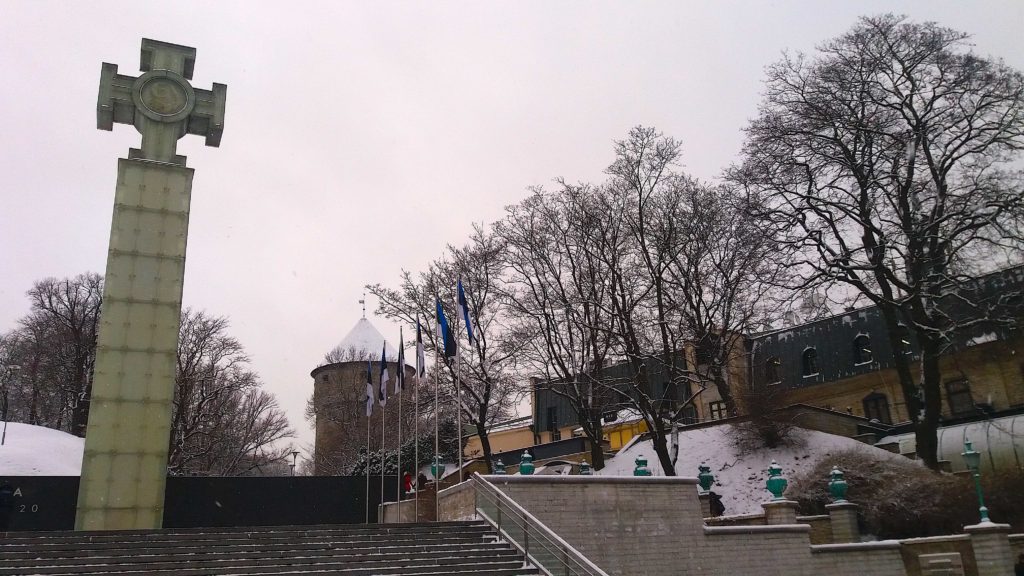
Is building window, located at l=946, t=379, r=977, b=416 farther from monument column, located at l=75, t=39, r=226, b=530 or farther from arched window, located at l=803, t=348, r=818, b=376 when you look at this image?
monument column, located at l=75, t=39, r=226, b=530

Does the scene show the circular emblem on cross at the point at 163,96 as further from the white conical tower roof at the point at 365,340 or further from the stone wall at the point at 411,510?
the white conical tower roof at the point at 365,340

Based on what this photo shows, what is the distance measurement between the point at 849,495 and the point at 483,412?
1273 centimetres

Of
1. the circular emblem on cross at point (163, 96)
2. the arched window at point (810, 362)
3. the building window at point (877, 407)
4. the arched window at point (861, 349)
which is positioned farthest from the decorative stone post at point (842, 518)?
the arched window at point (810, 362)

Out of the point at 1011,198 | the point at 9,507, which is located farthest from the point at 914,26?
the point at 9,507

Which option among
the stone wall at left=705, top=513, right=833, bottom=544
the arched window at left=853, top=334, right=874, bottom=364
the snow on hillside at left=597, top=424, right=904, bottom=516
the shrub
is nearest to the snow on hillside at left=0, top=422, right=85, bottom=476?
the snow on hillside at left=597, top=424, right=904, bottom=516

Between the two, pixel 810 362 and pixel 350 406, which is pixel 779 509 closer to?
pixel 810 362

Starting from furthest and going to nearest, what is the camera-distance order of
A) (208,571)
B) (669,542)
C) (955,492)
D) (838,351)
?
(838,351)
(955,492)
(669,542)
(208,571)

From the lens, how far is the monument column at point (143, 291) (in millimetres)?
16875

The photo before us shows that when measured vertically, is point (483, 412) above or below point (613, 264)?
below

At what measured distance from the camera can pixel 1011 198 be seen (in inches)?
A: 845

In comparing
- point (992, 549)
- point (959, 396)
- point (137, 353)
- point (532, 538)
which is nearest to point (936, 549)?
point (992, 549)

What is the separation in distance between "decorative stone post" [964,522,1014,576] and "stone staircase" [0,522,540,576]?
10673mm

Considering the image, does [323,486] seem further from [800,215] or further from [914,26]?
[914,26]

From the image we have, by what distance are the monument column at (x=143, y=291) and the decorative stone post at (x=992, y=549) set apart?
58.8 feet
